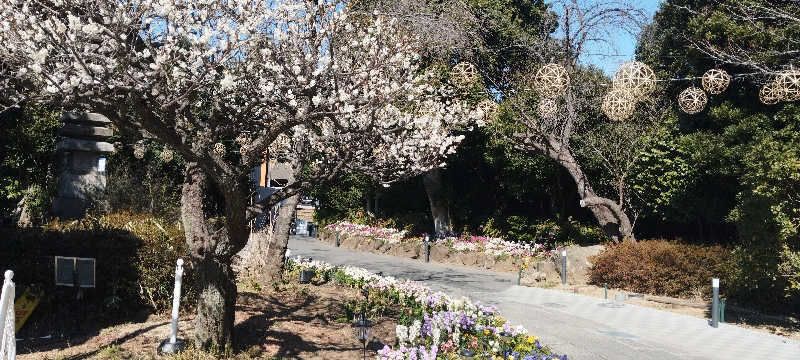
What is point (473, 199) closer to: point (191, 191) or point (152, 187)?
point (152, 187)

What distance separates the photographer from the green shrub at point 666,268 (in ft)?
40.8

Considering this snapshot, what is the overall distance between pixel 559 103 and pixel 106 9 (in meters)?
15.4

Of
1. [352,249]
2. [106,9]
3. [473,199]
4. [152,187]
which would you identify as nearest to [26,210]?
[152,187]

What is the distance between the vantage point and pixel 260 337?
6797 mm

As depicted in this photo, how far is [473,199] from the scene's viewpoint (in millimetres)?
24438

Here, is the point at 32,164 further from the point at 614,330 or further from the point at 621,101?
the point at 614,330

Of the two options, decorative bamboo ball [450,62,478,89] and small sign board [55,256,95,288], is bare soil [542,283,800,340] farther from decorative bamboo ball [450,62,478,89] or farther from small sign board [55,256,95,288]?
small sign board [55,256,95,288]

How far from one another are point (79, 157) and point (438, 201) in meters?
13.6

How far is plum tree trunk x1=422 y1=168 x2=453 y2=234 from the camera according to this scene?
2272cm

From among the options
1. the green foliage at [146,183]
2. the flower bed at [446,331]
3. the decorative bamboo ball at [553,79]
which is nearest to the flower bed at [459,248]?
the decorative bamboo ball at [553,79]

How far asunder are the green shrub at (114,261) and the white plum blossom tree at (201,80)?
2.00 m

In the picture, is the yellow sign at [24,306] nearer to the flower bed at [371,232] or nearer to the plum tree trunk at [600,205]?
the plum tree trunk at [600,205]

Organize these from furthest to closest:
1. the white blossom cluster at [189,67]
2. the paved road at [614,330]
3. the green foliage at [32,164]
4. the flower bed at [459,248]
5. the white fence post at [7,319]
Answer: the flower bed at [459,248] < the green foliage at [32,164] < the paved road at [614,330] < the white blossom cluster at [189,67] < the white fence post at [7,319]

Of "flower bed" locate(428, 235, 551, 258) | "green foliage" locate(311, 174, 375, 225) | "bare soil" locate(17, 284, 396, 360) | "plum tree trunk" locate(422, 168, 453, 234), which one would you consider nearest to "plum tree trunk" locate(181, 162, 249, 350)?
"bare soil" locate(17, 284, 396, 360)
